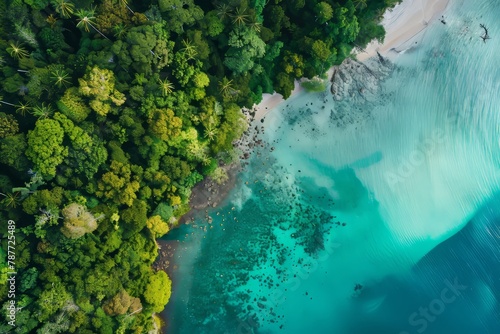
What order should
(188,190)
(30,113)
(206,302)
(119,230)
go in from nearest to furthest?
(30,113)
(119,230)
(188,190)
(206,302)

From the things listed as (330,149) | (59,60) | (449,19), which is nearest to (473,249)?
(330,149)

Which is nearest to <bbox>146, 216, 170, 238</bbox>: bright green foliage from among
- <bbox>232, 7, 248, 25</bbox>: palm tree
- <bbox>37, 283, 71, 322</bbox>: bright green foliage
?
<bbox>37, 283, 71, 322</bbox>: bright green foliage

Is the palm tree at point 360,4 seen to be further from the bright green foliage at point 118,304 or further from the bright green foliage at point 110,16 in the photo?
the bright green foliage at point 118,304

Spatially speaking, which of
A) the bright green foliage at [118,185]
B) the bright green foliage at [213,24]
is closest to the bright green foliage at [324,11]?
the bright green foliage at [213,24]

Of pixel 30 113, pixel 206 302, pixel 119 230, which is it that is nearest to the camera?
pixel 30 113

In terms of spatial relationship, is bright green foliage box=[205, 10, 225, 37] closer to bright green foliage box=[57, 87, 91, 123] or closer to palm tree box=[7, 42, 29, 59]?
bright green foliage box=[57, 87, 91, 123]

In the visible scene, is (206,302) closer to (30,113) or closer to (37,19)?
(30,113)
